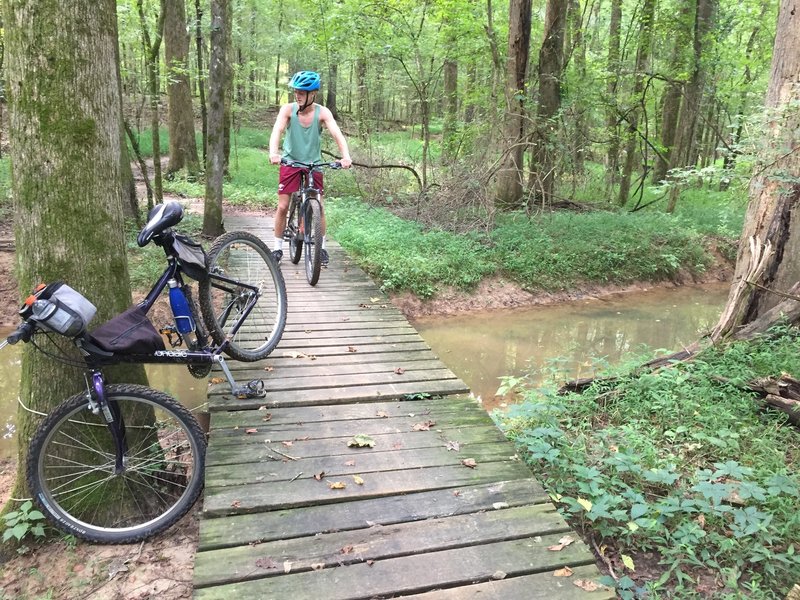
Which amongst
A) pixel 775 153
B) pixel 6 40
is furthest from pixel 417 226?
pixel 6 40

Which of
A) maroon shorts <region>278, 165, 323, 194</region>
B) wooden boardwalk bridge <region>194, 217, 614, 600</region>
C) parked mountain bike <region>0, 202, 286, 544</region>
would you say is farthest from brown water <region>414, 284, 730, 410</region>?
parked mountain bike <region>0, 202, 286, 544</region>

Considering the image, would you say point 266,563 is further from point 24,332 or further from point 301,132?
point 301,132

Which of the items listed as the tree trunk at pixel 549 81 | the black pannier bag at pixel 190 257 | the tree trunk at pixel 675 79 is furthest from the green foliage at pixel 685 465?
the tree trunk at pixel 675 79

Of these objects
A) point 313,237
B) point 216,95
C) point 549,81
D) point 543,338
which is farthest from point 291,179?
point 549,81

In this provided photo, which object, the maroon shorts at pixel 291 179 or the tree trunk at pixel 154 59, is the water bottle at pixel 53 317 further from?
the tree trunk at pixel 154 59

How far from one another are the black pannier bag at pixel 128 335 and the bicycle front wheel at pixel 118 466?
0.67 ft

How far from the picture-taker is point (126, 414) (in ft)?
10.2

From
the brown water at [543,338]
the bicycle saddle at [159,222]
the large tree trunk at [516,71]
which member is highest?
the large tree trunk at [516,71]

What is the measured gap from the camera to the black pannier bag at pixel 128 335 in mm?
2760

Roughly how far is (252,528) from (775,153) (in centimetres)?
390

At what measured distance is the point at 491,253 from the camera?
1005 centimetres

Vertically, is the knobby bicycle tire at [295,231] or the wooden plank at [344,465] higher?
the knobby bicycle tire at [295,231]

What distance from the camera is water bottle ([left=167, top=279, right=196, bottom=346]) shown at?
3.23 metres

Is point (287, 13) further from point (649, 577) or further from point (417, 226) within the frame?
point (649, 577)
